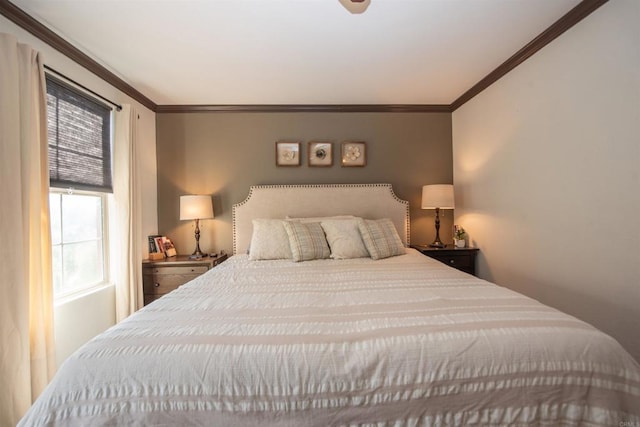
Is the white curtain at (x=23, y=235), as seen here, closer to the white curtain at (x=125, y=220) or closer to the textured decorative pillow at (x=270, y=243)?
the white curtain at (x=125, y=220)

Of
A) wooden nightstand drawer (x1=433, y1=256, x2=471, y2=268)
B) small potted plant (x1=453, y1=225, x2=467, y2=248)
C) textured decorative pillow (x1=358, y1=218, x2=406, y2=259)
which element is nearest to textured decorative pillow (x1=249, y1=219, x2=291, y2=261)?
textured decorative pillow (x1=358, y1=218, x2=406, y2=259)

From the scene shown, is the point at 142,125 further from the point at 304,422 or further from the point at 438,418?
the point at 438,418

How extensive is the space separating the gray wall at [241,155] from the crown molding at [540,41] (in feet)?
2.43

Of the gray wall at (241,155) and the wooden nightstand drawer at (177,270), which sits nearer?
the wooden nightstand drawer at (177,270)

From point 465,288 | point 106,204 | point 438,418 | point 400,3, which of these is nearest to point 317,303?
point 438,418

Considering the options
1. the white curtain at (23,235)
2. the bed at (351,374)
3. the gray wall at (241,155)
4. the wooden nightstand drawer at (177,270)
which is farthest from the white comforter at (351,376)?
the gray wall at (241,155)

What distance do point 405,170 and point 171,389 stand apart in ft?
10.2

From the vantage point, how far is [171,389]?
0.87 metres

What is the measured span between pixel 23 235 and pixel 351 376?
197 cm

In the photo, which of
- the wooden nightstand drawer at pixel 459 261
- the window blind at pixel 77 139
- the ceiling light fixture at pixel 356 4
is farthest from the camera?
the wooden nightstand drawer at pixel 459 261

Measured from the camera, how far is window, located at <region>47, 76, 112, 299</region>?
1979 millimetres

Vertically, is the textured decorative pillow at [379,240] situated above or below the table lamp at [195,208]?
below

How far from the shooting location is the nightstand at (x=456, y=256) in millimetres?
2954

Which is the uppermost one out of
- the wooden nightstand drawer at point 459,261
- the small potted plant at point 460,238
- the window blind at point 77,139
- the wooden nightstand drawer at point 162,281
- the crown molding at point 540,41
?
the crown molding at point 540,41
